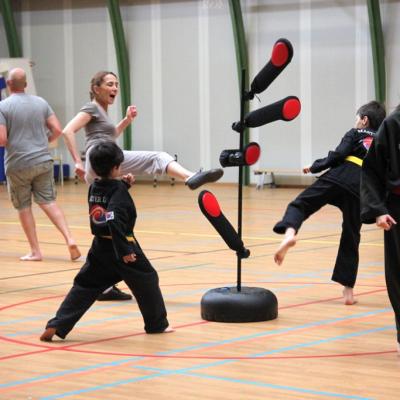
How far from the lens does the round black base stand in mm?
6961

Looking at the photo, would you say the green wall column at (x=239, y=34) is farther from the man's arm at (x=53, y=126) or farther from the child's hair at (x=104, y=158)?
the child's hair at (x=104, y=158)

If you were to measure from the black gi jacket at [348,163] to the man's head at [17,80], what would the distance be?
3823 millimetres

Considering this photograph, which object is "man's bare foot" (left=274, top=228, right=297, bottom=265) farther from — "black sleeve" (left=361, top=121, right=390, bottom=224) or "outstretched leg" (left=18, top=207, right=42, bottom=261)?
"outstretched leg" (left=18, top=207, right=42, bottom=261)

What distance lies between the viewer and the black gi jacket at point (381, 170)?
554 cm

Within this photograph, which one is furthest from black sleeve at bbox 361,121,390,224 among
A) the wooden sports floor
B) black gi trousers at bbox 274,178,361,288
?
black gi trousers at bbox 274,178,361,288

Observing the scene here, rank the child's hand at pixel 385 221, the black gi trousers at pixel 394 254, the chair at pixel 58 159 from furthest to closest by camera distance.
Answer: the chair at pixel 58 159 < the black gi trousers at pixel 394 254 < the child's hand at pixel 385 221

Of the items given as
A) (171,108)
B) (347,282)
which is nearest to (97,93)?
(347,282)

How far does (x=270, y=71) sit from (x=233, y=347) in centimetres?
192

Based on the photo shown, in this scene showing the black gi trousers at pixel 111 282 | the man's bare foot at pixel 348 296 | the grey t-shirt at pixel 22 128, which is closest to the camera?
the black gi trousers at pixel 111 282

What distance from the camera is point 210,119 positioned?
75.8 ft

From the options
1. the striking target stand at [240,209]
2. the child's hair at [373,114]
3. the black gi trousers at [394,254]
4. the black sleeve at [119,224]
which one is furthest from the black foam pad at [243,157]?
the black gi trousers at [394,254]

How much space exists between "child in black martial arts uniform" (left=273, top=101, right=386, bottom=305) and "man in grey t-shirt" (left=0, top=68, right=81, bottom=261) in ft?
11.7

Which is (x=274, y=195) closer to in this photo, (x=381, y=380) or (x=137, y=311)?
(x=137, y=311)

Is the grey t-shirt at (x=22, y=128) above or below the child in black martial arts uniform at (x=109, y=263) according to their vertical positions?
above
